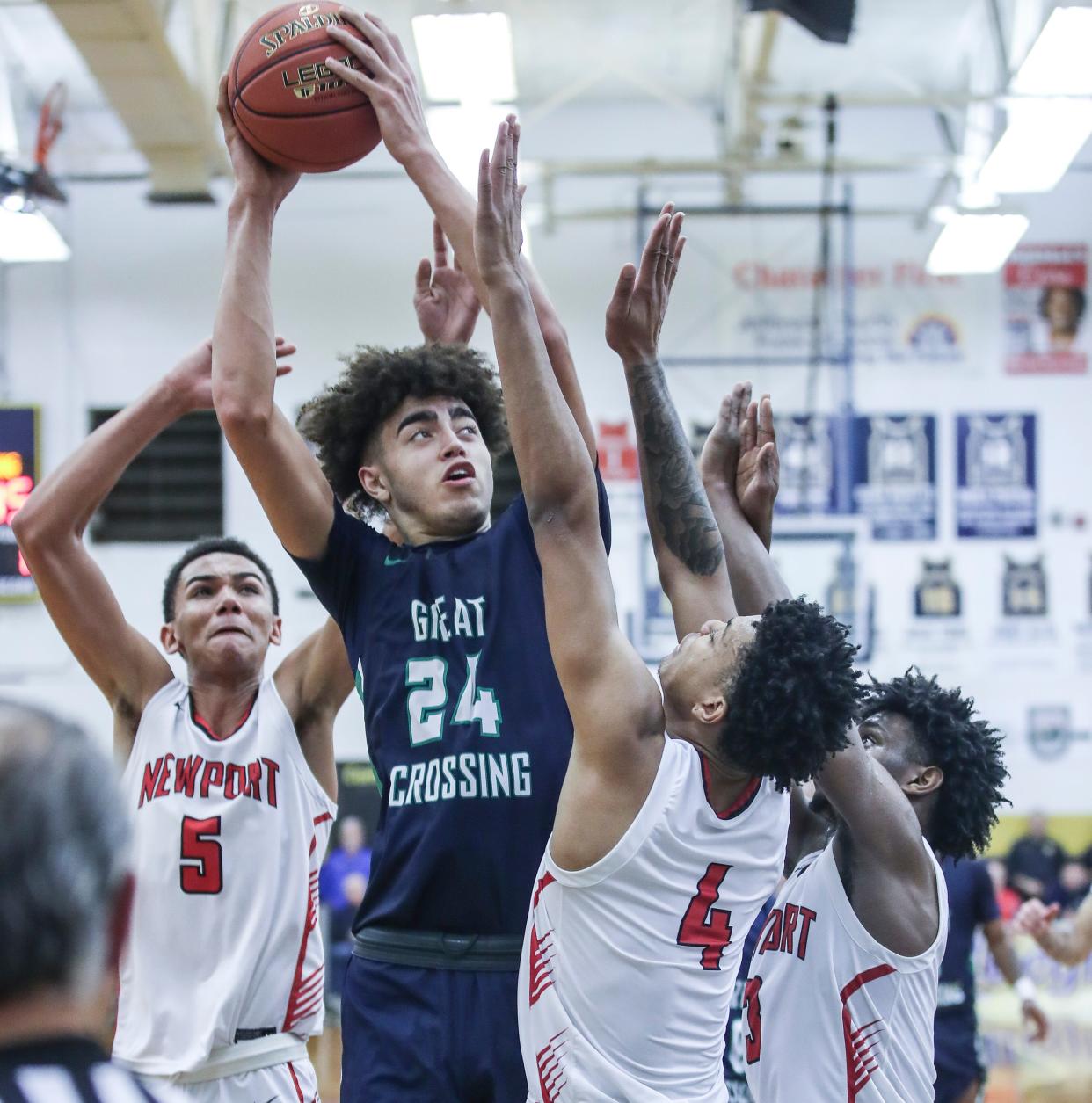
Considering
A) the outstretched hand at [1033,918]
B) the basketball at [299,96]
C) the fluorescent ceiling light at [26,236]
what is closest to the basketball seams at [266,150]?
the basketball at [299,96]

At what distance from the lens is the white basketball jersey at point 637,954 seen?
2.31 m

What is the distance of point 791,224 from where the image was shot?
12.5 meters

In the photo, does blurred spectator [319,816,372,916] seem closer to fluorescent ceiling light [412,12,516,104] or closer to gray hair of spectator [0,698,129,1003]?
fluorescent ceiling light [412,12,516,104]

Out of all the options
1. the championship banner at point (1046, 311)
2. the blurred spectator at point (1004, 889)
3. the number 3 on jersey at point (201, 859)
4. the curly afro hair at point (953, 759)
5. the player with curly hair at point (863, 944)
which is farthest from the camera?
the championship banner at point (1046, 311)

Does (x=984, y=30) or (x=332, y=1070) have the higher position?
(x=984, y=30)

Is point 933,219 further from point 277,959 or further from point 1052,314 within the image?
point 277,959

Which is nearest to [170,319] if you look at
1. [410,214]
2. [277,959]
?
[410,214]

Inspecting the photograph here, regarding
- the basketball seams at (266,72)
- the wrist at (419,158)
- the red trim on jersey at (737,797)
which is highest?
the basketball seams at (266,72)

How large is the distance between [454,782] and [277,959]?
1109mm

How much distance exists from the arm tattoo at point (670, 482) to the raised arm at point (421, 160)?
196 millimetres

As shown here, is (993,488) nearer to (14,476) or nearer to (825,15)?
(825,15)

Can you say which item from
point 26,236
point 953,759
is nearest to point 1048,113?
point 26,236

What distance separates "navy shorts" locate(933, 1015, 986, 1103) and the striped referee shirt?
439 cm

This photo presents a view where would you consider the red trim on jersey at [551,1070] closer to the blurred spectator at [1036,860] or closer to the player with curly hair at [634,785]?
the player with curly hair at [634,785]
